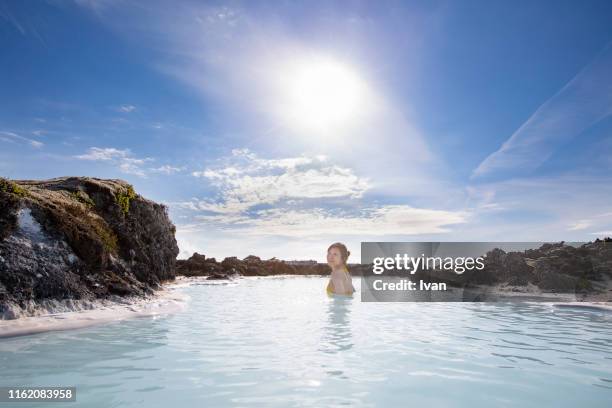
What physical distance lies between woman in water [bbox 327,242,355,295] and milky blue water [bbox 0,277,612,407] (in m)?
7.66

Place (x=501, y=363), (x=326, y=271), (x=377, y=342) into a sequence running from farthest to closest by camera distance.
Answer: (x=326, y=271), (x=377, y=342), (x=501, y=363)

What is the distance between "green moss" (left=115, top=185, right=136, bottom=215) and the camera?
19438 millimetres

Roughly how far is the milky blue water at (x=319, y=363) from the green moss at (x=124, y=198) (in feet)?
32.0

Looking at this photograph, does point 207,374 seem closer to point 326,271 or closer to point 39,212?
point 39,212

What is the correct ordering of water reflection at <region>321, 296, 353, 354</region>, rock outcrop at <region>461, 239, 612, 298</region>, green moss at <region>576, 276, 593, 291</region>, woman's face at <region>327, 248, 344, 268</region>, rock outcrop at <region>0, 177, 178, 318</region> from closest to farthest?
water reflection at <region>321, 296, 353, 354</region>
rock outcrop at <region>0, 177, 178, 318</region>
woman's face at <region>327, 248, 344, 268</region>
green moss at <region>576, 276, 593, 291</region>
rock outcrop at <region>461, 239, 612, 298</region>

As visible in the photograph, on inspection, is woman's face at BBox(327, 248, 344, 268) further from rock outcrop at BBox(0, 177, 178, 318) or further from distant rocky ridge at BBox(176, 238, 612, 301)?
distant rocky ridge at BBox(176, 238, 612, 301)

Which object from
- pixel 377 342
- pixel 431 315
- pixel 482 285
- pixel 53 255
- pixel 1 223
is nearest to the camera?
pixel 377 342

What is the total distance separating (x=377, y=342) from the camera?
29.1ft

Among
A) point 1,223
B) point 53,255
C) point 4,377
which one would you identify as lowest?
point 4,377

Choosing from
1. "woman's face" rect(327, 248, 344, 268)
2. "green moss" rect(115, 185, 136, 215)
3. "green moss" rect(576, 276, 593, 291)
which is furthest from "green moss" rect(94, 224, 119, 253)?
"green moss" rect(576, 276, 593, 291)

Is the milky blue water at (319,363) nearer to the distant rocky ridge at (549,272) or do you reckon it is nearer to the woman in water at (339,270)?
the woman in water at (339,270)

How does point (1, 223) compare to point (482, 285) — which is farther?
point (482, 285)

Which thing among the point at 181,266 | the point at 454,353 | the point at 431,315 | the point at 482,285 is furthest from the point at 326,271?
the point at 454,353

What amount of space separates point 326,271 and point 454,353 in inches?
3442
